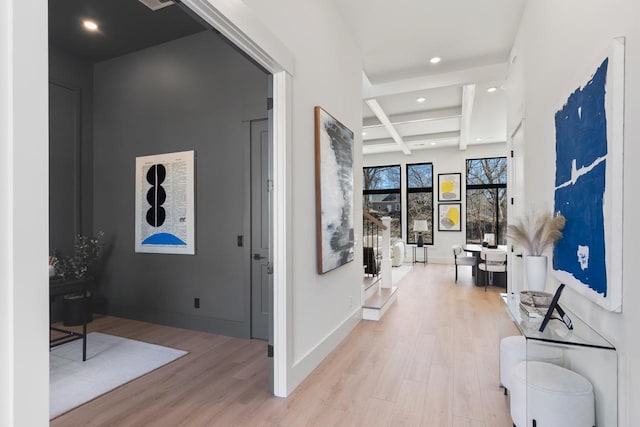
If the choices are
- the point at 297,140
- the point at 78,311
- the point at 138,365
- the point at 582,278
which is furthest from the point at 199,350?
the point at 582,278

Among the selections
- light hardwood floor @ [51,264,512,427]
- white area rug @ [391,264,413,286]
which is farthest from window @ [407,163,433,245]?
light hardwood floor @ [51,264,512,427]

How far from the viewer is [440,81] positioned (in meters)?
5.25

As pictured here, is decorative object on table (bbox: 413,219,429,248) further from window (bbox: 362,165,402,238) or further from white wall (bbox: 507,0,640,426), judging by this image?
white wall (bbox: 507,0,640,426)

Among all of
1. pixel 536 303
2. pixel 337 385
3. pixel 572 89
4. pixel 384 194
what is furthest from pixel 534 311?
pixel 384 194

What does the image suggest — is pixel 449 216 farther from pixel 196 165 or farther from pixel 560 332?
pixel 560 332

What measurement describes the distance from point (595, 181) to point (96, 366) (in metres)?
3.89

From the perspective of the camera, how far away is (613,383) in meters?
1.52

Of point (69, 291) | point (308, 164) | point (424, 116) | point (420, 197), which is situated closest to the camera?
point (308, 164)

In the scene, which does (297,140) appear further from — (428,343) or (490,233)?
(490,233)

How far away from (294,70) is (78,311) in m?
3.89

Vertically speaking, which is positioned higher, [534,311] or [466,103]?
[466,103]

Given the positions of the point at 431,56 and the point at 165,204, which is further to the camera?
the point at 431,56

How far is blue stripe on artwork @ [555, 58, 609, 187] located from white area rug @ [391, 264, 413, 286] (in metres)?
5.08

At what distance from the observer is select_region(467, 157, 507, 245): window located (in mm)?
9781
